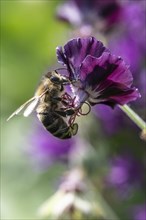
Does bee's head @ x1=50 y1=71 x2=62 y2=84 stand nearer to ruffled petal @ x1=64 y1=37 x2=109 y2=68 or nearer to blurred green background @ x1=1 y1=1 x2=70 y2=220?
ruffled petal @ x1=64 y1=37 x2=109 y2=68

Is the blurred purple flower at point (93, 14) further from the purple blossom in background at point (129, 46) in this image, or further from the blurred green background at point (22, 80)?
the blurred green background at point (22, 80)

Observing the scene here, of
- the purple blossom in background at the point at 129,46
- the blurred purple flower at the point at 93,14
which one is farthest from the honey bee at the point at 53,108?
the blurred purple flower at the point at 93,14

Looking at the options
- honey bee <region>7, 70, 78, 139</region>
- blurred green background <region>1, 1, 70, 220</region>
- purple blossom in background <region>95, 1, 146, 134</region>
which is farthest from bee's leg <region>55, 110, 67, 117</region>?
blurred green background <region>1, 1, 70, 220</region>

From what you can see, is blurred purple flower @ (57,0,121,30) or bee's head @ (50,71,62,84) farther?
blurred purple flower @ (57,0,121,30)

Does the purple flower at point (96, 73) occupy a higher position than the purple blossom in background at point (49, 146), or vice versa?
the purple flower at point (96, 73)

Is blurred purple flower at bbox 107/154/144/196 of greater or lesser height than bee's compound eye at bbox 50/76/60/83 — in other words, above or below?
below

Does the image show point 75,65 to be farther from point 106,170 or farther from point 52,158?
point 52,158

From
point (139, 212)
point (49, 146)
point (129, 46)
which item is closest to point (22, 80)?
point (49, 146)
